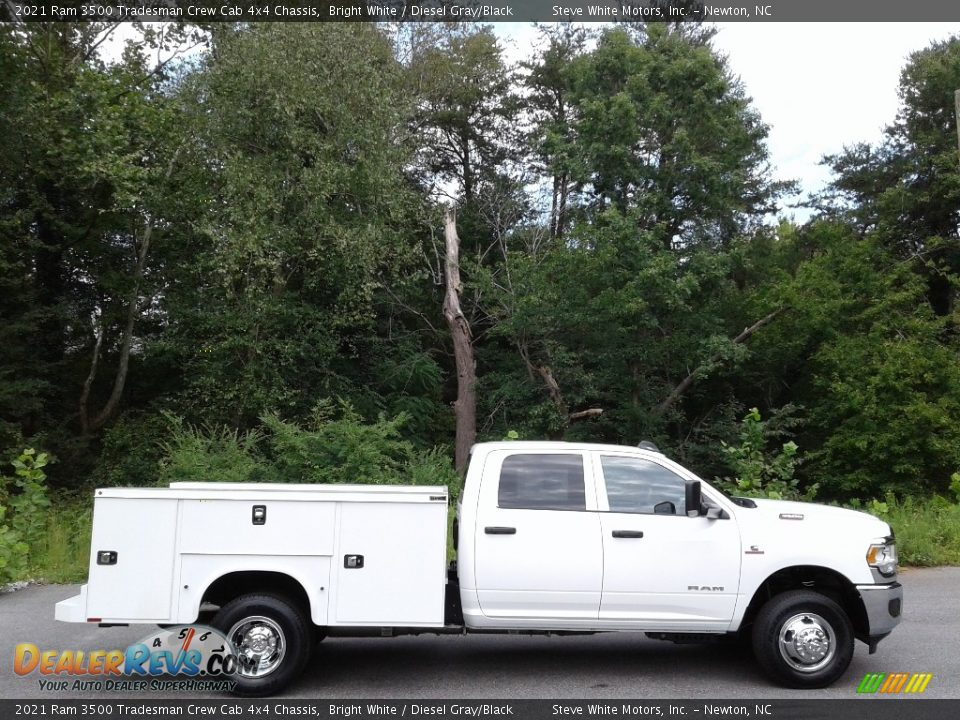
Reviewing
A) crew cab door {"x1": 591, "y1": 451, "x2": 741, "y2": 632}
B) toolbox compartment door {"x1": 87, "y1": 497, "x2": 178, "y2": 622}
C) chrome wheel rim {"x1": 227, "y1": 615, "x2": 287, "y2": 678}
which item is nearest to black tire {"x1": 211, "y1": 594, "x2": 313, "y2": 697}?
chrome wheel rim {"x1": 227, "y1": 615, "x2": 287, "y2": 678}

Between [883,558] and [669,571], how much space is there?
179 centimetres

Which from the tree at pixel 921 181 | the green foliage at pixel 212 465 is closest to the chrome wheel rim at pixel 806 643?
the green foliage at pixel 212 465

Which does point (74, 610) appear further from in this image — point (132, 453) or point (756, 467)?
point (132, 453)

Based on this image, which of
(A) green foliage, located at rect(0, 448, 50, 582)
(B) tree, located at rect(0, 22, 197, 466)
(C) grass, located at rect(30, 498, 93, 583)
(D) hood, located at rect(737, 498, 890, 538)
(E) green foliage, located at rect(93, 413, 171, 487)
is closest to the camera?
(D) hood, located at rect(737, 498, 890, 538)

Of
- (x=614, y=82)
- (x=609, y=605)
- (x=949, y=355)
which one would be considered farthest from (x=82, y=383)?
(x=949, y=355)

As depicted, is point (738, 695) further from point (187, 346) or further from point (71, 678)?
point (187, 346)

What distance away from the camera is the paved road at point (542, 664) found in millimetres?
6777

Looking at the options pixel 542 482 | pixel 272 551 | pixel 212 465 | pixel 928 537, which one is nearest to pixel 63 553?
pixel 212 465

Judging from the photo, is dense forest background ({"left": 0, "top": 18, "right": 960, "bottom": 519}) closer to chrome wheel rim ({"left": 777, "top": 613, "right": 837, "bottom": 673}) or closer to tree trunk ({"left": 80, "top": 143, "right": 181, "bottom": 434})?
tree trunk ({"left": 80, "top": 143, "right": 181, "bottom": 434})

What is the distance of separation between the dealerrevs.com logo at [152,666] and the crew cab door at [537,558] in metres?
2.10

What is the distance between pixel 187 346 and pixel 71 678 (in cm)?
1747

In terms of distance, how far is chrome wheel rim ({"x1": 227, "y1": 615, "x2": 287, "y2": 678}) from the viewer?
21.7ft

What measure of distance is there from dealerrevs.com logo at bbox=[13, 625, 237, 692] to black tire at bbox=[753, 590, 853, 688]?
4.22 metres
